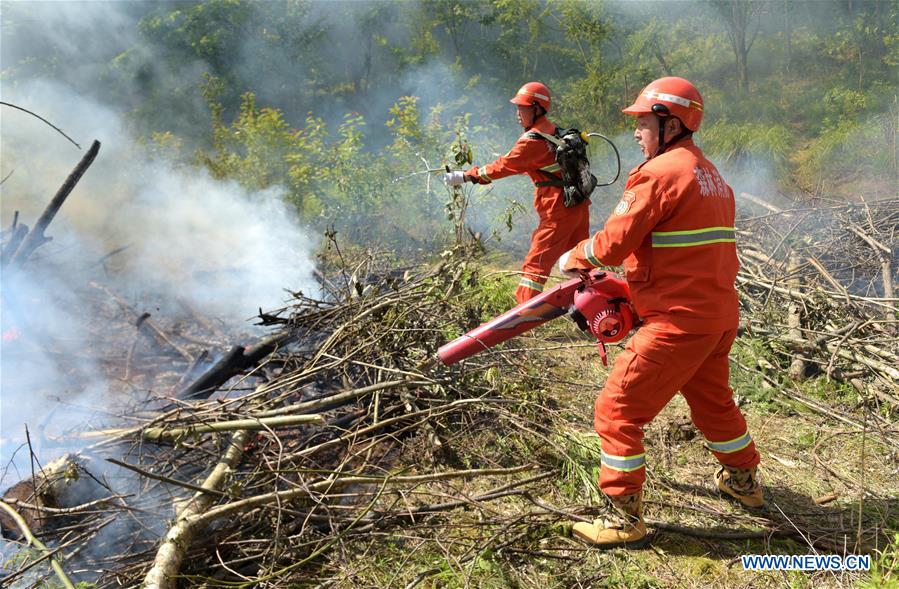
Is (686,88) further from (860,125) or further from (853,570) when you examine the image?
(860,125)

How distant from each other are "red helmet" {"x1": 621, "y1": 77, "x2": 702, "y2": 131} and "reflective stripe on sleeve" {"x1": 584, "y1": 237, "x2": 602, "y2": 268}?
1.93ft

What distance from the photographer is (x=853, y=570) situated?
265 centimetres

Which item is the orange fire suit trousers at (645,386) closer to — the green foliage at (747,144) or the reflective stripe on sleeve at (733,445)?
the reflective stripe on sleeve at (733,445)

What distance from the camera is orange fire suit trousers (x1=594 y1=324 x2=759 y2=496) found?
268 cm

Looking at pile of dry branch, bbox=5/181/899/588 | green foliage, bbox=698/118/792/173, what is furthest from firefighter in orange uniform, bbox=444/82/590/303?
green foliage, bbox=698/118/792/173

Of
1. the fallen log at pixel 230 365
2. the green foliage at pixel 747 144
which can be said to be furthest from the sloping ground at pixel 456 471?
the green foliage at pixel 747 144

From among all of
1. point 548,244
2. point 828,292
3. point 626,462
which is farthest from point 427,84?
point 626,462

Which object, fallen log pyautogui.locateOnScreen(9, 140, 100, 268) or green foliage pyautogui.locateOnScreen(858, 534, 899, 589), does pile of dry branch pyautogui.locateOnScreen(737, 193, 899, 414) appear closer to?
green foliage pyautogui.locateOnScreen(858, 534, 899, 589)

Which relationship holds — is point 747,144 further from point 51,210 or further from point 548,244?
point 51,210

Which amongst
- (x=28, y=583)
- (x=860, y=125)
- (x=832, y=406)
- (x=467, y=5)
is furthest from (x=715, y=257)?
(x=467, y=5)

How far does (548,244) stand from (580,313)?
2.09 metres

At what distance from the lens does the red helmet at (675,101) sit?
265 centimetres

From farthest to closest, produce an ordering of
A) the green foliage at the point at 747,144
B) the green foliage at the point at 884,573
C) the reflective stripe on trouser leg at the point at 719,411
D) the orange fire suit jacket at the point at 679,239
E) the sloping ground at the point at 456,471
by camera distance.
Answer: the green foliage at the point at 747,144 < the reflective stripe on trouser leg at the point at 719,411 < the sloping ground at the point at 456,471 < the orange fire suit jacket at the point at 679,239 < the green foliage at the point at 884,573

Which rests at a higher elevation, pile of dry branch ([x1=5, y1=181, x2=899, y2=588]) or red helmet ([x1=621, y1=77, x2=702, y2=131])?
red helmet ([x1=621, y1=77, x2=702, y2=131])
